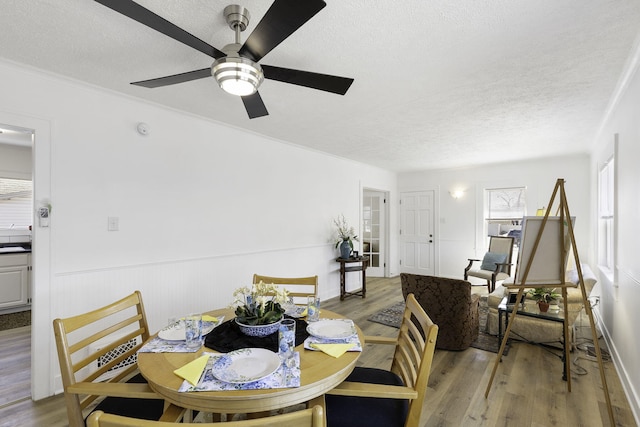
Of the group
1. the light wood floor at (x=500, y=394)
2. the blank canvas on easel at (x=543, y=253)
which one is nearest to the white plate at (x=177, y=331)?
the light wood floor at (x=500, y=394)

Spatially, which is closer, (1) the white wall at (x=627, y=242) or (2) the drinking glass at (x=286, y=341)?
(2) the drinking glass at (x=286, y=341)

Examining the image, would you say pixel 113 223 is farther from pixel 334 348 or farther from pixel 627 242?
pixel 627 242

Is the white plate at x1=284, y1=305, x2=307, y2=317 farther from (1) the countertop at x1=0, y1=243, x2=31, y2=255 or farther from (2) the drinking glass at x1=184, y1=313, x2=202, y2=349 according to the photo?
(1) the countertop at x1=0, y1=243, x2=31, y2=255

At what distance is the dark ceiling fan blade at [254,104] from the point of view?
79.4 inches

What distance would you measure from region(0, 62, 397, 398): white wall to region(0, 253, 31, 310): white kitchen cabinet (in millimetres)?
2663

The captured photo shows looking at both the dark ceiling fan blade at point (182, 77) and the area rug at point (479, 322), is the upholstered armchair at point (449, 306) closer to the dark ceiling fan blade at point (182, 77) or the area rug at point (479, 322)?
the area rug at point (479, 322)

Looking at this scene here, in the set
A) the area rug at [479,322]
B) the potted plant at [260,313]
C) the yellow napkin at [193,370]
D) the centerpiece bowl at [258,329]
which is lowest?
the area rug at [479,322]

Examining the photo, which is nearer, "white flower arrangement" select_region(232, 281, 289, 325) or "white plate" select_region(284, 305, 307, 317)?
"white flower arrangement" select_region(232, 281, 289, 325)

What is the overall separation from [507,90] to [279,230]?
9.77 feet

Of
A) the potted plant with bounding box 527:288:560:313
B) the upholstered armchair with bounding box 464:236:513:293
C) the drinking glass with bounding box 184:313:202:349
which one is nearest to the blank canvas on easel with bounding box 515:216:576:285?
the potted plant with bounding box 527:288:560:313

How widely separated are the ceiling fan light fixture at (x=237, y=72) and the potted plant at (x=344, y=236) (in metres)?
3.63

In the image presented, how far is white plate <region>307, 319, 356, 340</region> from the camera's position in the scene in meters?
1.57

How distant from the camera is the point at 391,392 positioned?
125cm

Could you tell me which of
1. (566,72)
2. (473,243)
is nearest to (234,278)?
(566,72)
